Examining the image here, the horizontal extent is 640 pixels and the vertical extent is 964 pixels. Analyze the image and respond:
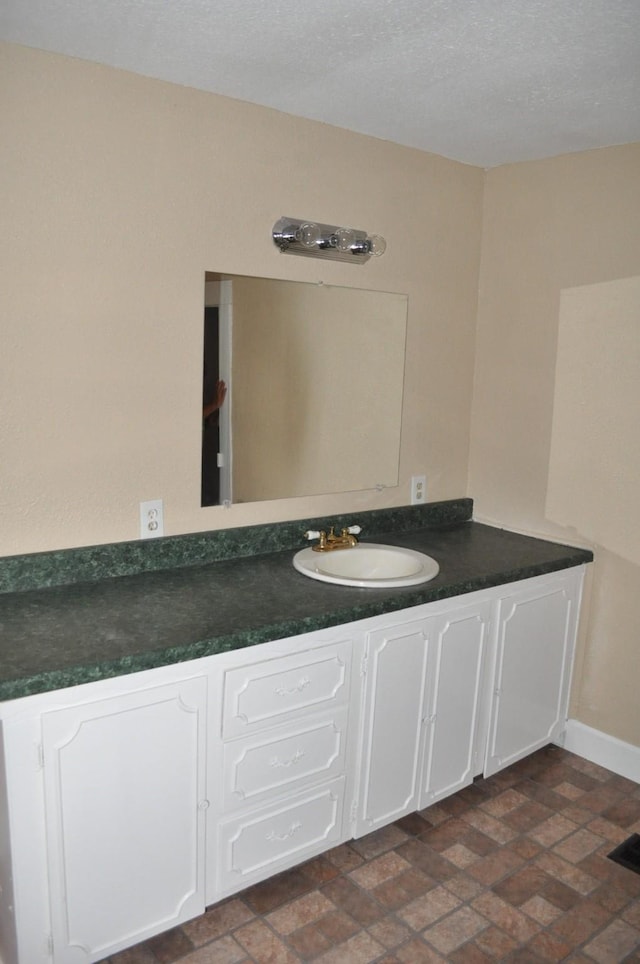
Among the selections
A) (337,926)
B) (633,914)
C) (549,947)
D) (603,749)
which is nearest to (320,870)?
(337,926)

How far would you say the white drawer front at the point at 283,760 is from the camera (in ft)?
6.32

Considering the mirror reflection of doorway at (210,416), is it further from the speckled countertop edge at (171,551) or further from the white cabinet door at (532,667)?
the white cabinet door at (532,667)

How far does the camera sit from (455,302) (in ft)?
9.90

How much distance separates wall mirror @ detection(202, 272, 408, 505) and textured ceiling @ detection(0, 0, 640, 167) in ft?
1.87

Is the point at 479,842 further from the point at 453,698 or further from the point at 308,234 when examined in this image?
the point at 308,234

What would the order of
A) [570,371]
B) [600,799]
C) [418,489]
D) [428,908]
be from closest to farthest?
1. [428,908]
2. [600,799]
3. [570,371]
4. [418,489]

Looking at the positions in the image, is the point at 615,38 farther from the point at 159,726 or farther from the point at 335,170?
the point at 159,726

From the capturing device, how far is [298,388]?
8.48ft

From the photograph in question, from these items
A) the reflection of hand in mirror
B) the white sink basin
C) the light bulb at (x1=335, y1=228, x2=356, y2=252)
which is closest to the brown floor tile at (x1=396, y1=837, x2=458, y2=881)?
the white sink basin

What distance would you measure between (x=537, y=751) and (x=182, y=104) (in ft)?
8.42

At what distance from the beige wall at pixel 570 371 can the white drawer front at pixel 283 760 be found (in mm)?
1209

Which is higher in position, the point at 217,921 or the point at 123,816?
the point at 123,816

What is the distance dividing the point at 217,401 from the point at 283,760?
1073 millimetres

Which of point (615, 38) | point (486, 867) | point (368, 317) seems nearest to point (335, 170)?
point (368, 317)
